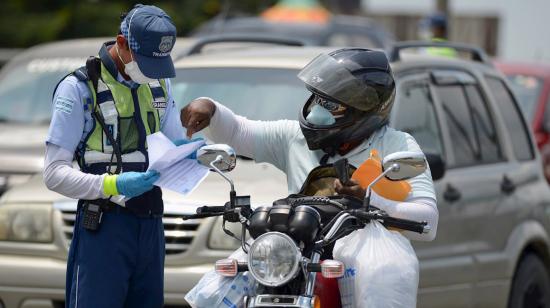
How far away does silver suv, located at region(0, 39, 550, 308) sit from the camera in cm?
700

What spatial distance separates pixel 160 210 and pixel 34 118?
5.25 metres

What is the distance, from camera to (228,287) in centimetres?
458

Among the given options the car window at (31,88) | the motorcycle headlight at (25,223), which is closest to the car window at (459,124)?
the motorcycle headlight at (25,223)

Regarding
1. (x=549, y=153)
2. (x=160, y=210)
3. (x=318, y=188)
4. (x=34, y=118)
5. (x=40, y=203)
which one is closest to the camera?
(x=318, y=188)

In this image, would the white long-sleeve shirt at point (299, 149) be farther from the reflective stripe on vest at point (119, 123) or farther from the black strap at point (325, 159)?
the reflective stripe on vest at point (119, 123)

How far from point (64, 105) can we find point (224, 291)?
3.80 ft

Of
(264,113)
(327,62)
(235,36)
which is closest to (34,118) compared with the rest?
(235,36)

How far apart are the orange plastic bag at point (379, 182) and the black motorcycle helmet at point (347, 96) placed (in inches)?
5.3

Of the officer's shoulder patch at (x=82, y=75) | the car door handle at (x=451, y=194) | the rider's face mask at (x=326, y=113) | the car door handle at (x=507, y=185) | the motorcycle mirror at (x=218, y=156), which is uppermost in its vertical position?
the officer's shoulder patch at (x=82, y=75)

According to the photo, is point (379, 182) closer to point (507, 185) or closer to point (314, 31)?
point (507, 185)

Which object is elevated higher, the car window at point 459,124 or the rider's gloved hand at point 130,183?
the rider's gloved hand at point 130,183

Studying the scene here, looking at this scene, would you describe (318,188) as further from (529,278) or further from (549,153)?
(549,153)

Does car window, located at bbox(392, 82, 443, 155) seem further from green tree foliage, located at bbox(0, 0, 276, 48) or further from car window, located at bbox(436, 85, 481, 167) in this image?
green tree foliage, located at bbox(0, 0, 276, 48)

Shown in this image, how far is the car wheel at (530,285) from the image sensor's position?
8.15 meters
